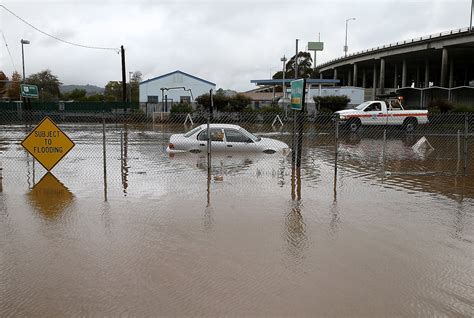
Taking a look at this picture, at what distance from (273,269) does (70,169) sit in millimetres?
8558

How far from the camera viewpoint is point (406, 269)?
17.7 ft

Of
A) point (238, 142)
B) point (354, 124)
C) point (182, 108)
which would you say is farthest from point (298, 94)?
point (182, 108)

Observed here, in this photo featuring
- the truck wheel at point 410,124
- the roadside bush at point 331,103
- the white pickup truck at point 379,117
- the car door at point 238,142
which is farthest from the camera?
the roadside bush at point 331,103

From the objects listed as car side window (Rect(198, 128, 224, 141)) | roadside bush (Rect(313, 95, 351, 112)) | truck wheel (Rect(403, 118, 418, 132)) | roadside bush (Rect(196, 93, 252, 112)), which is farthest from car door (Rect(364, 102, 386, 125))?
roadside bush (Rect(196, 93, 252, 112))

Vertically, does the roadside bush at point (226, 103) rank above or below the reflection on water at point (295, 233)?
above

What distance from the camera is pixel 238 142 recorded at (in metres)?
14.9

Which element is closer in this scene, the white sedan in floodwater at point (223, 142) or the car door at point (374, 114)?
the white sedan in floodwater at point (223, 142)

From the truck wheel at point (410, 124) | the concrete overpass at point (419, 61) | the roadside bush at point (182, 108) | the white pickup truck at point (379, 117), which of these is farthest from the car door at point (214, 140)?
the concrete overpass at point (419, 61)

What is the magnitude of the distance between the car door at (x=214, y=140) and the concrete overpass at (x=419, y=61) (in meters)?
41.3

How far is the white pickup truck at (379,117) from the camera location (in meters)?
27.3

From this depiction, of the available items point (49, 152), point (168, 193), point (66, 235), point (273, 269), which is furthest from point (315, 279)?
point (49, 152)

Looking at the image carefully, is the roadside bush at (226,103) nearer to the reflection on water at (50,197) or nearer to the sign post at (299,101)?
the sign post at (299,101)

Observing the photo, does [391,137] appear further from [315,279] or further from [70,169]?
[315,279]

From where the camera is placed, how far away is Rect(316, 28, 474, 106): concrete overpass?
52.2 metres
